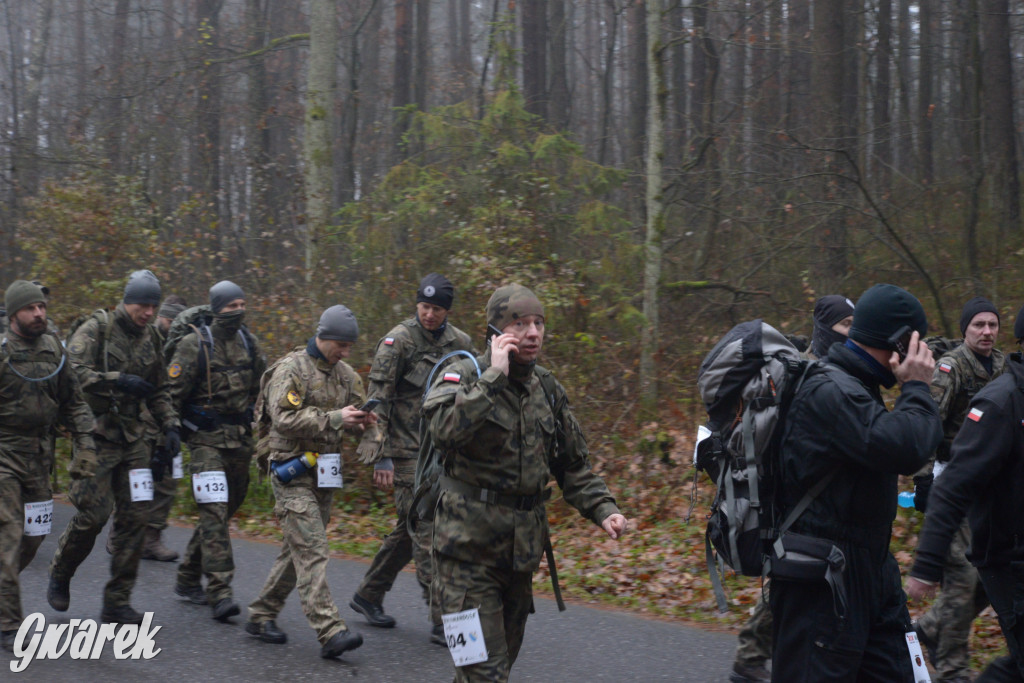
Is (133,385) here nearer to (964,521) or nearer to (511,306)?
(511,306)

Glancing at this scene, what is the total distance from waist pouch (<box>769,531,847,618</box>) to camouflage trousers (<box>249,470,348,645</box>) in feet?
11.1

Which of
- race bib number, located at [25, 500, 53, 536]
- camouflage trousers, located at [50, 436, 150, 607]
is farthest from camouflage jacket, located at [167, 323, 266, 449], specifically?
race bib number, located at [25, 500, 53, 536]

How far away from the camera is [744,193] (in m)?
13.5

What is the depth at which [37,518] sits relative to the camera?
6609 millimetres

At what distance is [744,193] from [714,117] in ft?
11.1

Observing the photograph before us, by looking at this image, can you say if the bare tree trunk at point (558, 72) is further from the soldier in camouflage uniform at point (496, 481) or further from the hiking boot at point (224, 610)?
the soldier in camouflage uniform at point (496, 481)

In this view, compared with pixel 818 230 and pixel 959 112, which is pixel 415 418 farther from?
pixel 959 112

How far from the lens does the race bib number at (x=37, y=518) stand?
6.56 m

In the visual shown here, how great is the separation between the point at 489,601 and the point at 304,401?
2618 mm

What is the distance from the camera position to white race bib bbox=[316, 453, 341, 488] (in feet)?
21.0

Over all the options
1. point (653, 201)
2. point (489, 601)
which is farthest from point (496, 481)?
point (653, 201)

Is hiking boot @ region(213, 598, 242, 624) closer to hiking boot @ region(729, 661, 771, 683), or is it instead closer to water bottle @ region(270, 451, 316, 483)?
water bottle @ region(270, 451, 316, 483)

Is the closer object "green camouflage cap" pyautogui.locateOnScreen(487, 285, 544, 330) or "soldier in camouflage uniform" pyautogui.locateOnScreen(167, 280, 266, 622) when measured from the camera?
"green camouflage cap" pyautogui.locateOnScreen(487, 285, 544, 330)

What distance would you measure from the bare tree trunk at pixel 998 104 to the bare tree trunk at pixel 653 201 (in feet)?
18.5
